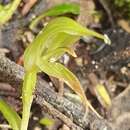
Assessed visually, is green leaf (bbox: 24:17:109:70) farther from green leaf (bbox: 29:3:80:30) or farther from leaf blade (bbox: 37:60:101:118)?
green leaf (bbox: 29:3:80:30)

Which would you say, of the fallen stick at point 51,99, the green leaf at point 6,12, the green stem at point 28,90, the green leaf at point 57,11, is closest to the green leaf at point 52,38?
the green stem at point 28,90

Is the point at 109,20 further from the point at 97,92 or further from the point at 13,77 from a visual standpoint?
the point at 13,77

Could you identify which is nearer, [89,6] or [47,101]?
[47,101]

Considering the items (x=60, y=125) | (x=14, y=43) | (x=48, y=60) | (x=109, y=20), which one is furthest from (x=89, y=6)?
(x=48, y=60)

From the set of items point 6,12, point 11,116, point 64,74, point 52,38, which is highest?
point 6,12

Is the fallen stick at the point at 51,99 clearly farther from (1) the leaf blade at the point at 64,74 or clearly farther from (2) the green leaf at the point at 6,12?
(2) the green leaf at the point at 6,12

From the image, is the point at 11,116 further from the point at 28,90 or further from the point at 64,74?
the point at 64,74

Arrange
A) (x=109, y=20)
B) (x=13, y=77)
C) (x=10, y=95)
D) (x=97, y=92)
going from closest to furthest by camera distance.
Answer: (x=13, y=77)
(x=10, y=95)
(x=97, y=92)
(x=109, y=20)

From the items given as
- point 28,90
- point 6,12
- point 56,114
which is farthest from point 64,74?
point 6,12

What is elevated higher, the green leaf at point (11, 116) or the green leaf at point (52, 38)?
the green leaf at point (52, 38)

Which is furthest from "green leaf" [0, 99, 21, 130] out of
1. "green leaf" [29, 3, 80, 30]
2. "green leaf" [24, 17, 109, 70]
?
"green leaf" [29, 3, 80, 30]

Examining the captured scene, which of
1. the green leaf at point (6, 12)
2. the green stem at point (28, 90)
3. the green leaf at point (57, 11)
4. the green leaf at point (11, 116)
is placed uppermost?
the green leaf at point (57, 11)
